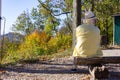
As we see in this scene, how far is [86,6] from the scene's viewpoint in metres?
40.8

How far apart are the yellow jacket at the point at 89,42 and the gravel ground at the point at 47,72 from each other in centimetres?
116

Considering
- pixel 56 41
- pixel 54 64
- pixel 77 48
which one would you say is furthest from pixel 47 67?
pixel 56 41

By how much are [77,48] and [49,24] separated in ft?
139

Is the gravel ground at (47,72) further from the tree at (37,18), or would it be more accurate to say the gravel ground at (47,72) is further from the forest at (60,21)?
the tree at (37,18)

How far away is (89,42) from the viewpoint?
806 cm

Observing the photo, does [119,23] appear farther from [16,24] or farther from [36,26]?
[16,24]

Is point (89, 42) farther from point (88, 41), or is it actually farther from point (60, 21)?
point (60, 21)

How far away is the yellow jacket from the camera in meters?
7.99

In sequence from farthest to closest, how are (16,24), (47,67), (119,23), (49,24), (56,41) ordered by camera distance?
(16,24)
(49,24)
(56,41)
(119,23)
(47,67)

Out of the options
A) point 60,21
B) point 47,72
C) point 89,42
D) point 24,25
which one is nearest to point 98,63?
point 89,42

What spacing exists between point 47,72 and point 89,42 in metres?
2.82

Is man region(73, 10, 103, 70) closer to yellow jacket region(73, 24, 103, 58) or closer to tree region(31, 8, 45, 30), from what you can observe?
yellow jacket region(73, 24, 103, 58)

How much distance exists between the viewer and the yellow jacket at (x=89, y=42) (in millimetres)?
7992

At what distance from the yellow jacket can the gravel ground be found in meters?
1.16
